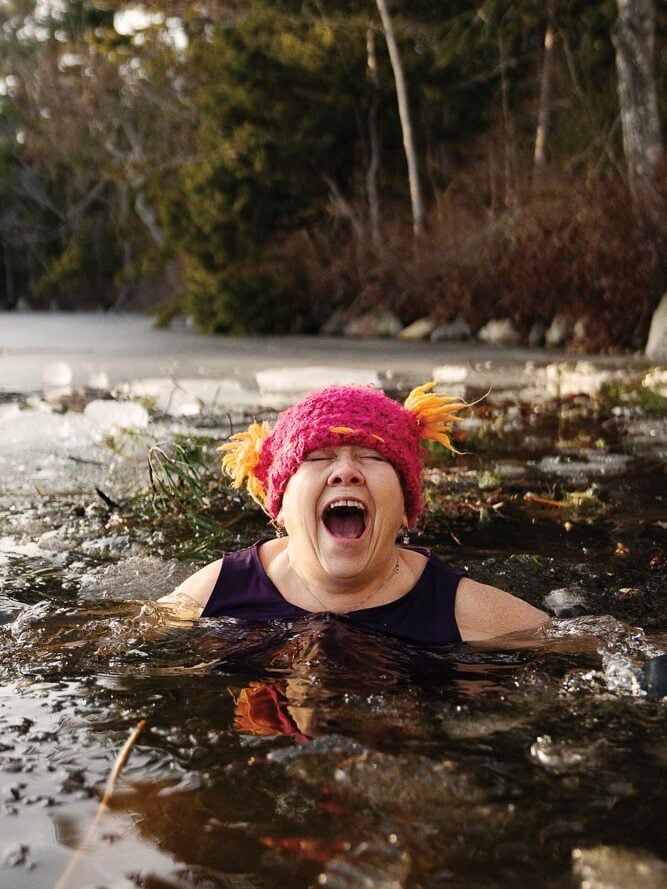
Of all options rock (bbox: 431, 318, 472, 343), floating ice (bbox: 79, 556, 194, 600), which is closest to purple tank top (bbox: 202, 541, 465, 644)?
floating ice (bbox: 79, 556, 194, 600)

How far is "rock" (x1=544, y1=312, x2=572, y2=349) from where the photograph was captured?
→ 15.8m

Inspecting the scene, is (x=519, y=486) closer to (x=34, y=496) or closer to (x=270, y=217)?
(x=34, y=496)

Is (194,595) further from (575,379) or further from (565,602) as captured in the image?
(575,379)

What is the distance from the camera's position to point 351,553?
2834mm

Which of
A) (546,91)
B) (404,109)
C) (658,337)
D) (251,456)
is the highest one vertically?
(546,91)

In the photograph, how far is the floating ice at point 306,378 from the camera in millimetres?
9195

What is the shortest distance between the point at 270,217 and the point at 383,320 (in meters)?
4.64

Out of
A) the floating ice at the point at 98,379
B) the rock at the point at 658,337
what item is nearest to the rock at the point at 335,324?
the rock at the point at 658,337

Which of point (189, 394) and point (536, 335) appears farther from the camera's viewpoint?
point (536, 335)

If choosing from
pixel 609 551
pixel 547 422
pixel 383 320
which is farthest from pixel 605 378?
pixel 383 320

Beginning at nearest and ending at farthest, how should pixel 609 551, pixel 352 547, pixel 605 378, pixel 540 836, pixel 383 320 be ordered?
pixel 540 836 → pixel 352 547 → pixel 609 551 → pixel 605 378 → pixel 383 320

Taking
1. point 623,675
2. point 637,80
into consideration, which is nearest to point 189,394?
point 623,675

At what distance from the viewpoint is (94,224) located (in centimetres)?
4188

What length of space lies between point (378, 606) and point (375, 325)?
55.6ft
